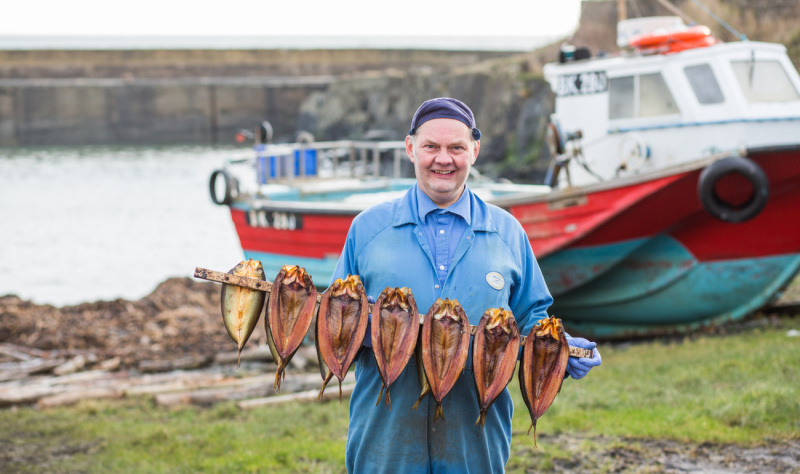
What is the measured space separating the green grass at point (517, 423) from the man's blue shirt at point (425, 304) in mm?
2402

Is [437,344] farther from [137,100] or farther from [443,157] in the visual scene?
[137,100]

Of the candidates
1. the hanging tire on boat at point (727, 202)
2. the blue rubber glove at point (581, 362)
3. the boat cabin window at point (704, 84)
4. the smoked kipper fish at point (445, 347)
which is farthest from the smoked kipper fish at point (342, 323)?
the boat cabin window at point (704, 84)

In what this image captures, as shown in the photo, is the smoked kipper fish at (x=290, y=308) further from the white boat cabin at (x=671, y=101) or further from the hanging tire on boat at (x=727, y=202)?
the white boat cabin at (x=671, y=101)

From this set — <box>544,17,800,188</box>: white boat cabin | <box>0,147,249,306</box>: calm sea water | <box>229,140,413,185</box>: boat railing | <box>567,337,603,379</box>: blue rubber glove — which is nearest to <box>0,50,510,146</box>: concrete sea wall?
<box>0,147,249,306</box>: calm sea water

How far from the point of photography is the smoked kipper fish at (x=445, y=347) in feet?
Result: 9.50

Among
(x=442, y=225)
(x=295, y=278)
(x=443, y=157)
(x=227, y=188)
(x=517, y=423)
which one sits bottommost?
(x=517, y=423)

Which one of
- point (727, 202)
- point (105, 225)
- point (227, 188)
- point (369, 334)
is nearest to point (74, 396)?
point (227, 188)

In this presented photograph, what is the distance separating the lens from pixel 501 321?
2.90 metres

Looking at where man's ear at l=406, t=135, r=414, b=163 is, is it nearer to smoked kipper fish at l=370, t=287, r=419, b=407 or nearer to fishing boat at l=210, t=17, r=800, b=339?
smoked kipper fish at l=370, t=287, r=419, b=407

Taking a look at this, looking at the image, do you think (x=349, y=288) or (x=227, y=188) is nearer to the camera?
(x=349, y=288)

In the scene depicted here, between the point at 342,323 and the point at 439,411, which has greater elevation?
the point at 342,323

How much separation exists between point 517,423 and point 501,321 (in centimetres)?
372

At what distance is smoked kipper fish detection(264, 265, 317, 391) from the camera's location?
9.99 ft

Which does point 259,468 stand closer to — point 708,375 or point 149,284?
point 708,375
